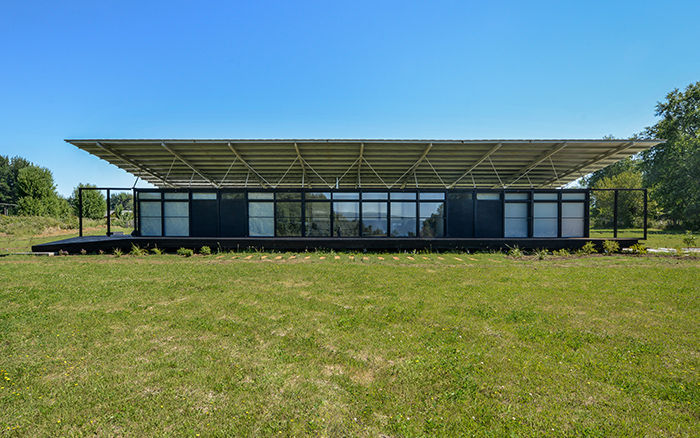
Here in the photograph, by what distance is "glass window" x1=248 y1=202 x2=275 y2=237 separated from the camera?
1672 cm

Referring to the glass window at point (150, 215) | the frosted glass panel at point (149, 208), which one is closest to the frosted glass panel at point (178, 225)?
the glass window at point (150, 215)

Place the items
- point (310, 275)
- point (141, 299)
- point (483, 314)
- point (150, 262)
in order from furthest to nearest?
point (150, 262), point (310, 275), point (141, 299), point (483, 314)

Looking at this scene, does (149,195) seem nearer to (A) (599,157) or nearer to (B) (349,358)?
(B) (349,358)

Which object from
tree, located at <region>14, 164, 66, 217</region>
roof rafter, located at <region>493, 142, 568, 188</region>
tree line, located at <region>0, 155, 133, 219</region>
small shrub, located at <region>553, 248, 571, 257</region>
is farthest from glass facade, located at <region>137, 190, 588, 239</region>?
tree, located at <region>14, 164, 66, 217</region>

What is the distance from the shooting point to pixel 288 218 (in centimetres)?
1670

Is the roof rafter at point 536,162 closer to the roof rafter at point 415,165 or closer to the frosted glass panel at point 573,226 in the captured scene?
the frosted glass panel at point 573,226

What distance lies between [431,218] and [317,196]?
7021mm

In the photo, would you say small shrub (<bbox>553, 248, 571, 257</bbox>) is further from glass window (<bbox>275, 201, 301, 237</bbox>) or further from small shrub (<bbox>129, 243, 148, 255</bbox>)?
small shrub (<bbox>129, 243, 148, 255</bbox>)

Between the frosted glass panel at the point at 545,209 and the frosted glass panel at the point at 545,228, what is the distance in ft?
1.21

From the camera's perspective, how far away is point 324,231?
54.8ft

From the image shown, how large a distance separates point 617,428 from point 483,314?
299cm

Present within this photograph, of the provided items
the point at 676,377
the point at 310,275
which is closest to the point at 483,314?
the point at 676,377

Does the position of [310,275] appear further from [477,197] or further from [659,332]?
[477,197]

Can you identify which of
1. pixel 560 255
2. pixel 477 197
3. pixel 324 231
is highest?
pixel 477 197
